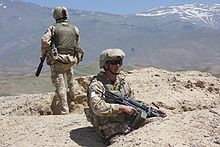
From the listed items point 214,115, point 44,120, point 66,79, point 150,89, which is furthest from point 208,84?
point 214,115

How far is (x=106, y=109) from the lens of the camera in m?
6.78

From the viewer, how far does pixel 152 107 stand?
7293 millimetres

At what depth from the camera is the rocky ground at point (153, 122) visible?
643cm

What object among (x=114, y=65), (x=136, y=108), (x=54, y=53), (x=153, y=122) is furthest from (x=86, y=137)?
(x=54, y=53)

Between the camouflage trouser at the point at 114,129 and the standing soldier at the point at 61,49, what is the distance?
3.12 m

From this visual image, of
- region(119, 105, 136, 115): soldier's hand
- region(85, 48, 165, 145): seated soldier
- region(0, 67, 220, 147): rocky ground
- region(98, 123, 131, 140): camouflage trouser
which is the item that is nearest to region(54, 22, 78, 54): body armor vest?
region(0, 67, 220, 147): rocky ground

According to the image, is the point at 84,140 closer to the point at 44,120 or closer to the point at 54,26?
the point at 44,120

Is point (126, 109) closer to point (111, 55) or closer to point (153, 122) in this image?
point (153, 122)

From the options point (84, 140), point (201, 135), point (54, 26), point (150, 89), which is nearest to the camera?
point (201, 135)

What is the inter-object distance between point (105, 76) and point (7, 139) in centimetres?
216

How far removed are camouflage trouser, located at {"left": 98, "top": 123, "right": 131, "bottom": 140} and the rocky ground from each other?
0.18m

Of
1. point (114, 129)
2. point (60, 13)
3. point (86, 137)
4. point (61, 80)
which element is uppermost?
point (60, 13)

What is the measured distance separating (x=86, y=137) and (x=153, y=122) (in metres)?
1.11

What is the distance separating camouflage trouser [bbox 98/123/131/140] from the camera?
709 centimetres
